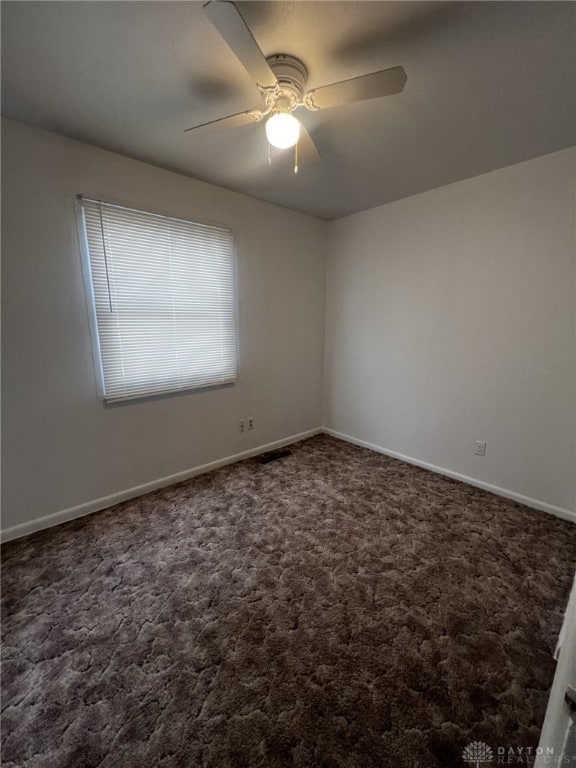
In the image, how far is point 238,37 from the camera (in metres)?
1.06

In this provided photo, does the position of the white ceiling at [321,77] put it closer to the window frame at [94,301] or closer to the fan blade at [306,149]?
the fan blade at [306,149]

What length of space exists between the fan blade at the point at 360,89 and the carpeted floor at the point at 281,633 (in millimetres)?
2325

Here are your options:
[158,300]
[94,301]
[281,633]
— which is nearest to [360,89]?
[158,300]

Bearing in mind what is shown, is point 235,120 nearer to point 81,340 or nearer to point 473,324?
point 81,340

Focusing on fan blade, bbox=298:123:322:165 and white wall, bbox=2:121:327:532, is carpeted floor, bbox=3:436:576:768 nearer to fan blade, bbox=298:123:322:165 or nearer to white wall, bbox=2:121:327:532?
white wall, bbox=2:121:327:532

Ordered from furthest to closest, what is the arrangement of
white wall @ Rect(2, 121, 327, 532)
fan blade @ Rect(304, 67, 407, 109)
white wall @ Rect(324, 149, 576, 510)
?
white wall @ Rect(324, 149, 576, 510) < white wall @ Rect(2, 121, 327, 532) < fan blade @ Rect(304, 67, 407, 109)

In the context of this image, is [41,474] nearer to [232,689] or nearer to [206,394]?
[206,394]

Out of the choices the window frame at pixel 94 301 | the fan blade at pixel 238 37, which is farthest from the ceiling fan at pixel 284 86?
the window frame at pixel 94 301

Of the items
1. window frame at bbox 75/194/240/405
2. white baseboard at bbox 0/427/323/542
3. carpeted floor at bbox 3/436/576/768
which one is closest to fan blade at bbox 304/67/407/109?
window frame at bbox 75/194/240/405

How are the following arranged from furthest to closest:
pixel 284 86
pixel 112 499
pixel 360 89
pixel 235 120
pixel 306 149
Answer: pixel 112 499 < pixel 306 149 < pixel 235 120 < pixel 284 86 < pixel 360 89

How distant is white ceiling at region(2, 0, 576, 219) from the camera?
3.81 ft

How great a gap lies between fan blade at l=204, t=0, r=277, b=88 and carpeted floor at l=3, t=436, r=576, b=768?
2.35 m

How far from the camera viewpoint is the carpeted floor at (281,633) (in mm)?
1067

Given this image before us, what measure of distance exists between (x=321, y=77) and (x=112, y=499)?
2948mm
